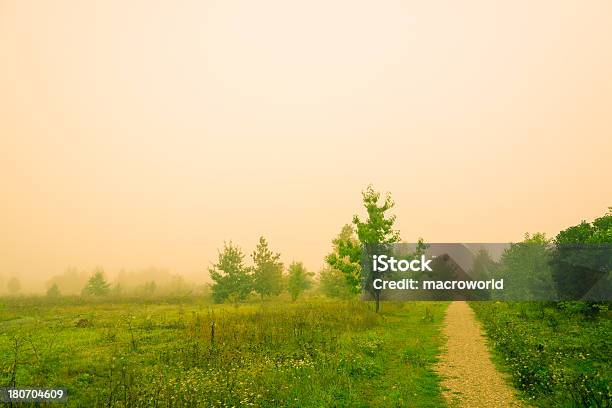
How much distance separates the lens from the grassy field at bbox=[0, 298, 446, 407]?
1023cm

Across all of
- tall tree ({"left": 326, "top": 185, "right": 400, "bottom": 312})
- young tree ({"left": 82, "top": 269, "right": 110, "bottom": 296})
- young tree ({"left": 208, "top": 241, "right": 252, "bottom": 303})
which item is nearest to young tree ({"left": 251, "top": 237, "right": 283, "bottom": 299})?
young tree ({"left": 208, "top": 241, "right": 252, "bottom": 303})

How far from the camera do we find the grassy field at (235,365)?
10227 mm

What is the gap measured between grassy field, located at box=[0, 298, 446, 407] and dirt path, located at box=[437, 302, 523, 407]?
55cm

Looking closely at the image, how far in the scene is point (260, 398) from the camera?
999 cm

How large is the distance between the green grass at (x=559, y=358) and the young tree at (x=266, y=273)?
102ft

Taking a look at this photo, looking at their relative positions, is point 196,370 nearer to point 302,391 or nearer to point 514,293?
point 302,391

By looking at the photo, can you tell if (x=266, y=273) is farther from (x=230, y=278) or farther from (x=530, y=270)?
(x=530, y=270)

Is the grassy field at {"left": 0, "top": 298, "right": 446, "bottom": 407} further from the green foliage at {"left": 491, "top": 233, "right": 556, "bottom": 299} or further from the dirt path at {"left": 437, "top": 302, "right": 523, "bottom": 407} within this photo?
the green foliage at {"left": 491, "top": 233, "right": 556, "bottom": 299}

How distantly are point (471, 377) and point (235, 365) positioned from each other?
8.25 meters

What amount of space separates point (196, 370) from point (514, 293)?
36952 millimetres

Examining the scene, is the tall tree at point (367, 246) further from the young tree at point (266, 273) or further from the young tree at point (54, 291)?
the young tree at point (54, 291)

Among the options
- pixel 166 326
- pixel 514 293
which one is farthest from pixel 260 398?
pixel 514 293

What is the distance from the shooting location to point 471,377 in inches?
492

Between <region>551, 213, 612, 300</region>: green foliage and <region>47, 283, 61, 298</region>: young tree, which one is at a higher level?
<region>551, 213, 612, 300</region>: green foliage
